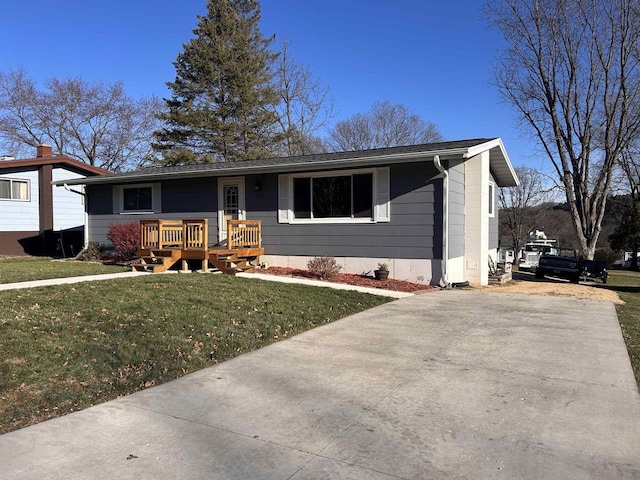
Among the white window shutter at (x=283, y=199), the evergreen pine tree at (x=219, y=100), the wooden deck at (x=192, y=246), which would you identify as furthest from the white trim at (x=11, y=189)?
the white window shutter at (x=283, y=199)

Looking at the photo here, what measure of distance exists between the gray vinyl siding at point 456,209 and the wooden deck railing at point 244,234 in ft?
16.6

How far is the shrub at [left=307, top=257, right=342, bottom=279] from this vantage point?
443 inches

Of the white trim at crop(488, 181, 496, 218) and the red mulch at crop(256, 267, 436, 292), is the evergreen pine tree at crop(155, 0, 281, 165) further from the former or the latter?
the red mulch at crop(256, 267, 436, 292)

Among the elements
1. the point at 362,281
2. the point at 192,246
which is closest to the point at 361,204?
the point at 362,281

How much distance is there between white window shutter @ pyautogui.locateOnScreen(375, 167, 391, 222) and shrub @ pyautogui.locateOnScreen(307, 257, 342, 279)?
1.58m

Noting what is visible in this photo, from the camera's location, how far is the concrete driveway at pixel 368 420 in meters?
2.83

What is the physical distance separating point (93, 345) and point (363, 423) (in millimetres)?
3117

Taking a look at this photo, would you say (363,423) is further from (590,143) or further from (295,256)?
(590,143)

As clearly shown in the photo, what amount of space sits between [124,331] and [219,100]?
2772 centimetres

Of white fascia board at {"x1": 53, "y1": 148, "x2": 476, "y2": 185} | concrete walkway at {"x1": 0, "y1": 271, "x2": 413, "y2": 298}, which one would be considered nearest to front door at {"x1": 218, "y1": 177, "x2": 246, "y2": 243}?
white fascia board at {"x1": 53, "y1": 148, "x2": 476, "y2": 185}

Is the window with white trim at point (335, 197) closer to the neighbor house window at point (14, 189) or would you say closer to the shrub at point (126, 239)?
the shrub at point (126, 239)

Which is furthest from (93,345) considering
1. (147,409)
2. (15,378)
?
(147,409)

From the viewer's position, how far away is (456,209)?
12.0 meters

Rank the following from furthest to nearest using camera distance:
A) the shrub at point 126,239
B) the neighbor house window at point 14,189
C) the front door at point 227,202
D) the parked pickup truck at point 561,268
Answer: the neighbor house window at point 14,189
the parked pickup truck at point 561,268
the front door at point 227,202
the shrub at point 126,239
